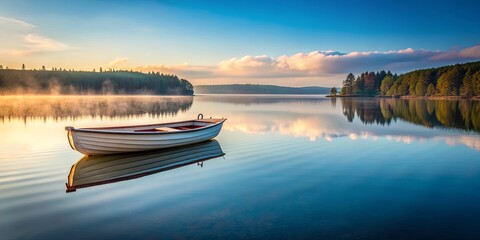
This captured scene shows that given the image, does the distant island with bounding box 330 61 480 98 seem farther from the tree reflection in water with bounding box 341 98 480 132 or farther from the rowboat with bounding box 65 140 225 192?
the rowboat with bounding box 65 140 225 192

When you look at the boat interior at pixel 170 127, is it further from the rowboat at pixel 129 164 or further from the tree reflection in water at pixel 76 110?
the tree reflection in water at pixel 76 110

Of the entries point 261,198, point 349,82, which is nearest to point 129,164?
point 261,198

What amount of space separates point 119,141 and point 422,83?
5692 inches

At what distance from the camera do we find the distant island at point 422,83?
115625 mm

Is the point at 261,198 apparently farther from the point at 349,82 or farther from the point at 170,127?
the point at 349,82

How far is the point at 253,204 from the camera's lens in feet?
30.7

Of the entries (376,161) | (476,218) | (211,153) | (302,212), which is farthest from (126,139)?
(476,218)

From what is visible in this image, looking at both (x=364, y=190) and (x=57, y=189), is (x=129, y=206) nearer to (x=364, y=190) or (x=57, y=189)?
(x=57, y=189)

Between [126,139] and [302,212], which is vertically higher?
[126,139]

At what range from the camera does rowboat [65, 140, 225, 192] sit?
1222cm

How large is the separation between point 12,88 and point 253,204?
740 feet

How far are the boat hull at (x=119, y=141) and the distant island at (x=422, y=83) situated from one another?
394ft

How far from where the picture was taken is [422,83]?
447 feet

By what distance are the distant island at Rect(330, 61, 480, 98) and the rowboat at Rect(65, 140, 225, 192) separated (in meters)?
120
